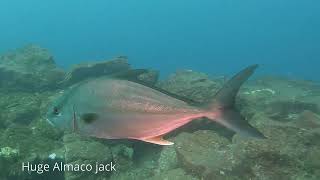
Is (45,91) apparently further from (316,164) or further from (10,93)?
(316,164)

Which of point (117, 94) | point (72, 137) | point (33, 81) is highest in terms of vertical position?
point (33, 81)

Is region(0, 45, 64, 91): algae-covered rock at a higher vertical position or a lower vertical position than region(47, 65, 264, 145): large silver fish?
higher

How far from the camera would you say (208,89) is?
367 inches

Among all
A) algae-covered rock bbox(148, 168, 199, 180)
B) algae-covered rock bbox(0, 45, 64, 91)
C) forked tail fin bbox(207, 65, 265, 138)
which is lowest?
algae-covered rock bbox(148, 168, 199, 180)

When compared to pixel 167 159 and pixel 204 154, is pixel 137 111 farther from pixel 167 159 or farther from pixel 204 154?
pixel 167 159

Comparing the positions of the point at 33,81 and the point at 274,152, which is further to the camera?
the point at 33,81

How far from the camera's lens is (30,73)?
12.9 meters

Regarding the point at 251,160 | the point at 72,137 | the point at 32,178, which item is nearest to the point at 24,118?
the point at 72,137

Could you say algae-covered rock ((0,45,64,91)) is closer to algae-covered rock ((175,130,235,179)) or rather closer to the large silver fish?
algae-covered rock ((175,130,235,179))

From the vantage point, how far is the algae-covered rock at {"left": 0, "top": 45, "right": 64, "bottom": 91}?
12742 millimetres

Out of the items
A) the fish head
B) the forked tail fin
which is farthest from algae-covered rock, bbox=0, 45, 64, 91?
the forked tail fin

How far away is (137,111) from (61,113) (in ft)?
2.63

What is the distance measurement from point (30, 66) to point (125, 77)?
10.5 meters

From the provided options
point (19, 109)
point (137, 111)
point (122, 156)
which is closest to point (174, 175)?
point (122, 156)
